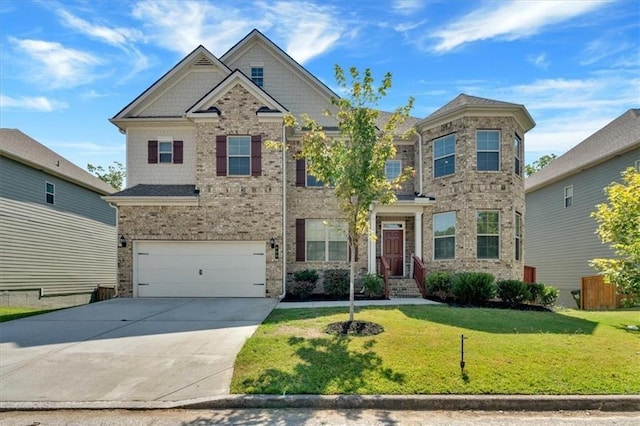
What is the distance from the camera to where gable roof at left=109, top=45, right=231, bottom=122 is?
15.4 meters

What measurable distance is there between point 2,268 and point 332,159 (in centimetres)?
1478

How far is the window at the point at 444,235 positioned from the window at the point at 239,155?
293 inches

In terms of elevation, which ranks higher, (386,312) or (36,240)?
(36,240)

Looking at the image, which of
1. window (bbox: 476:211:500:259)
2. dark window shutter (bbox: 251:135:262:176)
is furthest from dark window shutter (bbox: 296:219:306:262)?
window (bbox: 476:211:500:259)

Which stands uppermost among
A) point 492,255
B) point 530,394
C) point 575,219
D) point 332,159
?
point 332,159

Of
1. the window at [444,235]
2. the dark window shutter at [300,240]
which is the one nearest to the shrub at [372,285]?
the window at [444,235]

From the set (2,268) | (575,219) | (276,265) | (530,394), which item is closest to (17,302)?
(2,268)

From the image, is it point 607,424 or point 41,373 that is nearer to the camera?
point 607,424

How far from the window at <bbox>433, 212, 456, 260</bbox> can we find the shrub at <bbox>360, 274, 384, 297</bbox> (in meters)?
2.72

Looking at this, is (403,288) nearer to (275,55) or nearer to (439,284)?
(439,284)

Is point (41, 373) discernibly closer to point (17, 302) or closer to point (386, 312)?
point (386, 312)

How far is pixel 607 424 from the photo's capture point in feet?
15.9

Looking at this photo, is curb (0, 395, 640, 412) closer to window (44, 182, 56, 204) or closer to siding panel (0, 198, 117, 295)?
siding panel (0, 198, 117, 295)

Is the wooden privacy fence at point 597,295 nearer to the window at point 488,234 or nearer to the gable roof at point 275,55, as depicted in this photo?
the window at point 488,234
